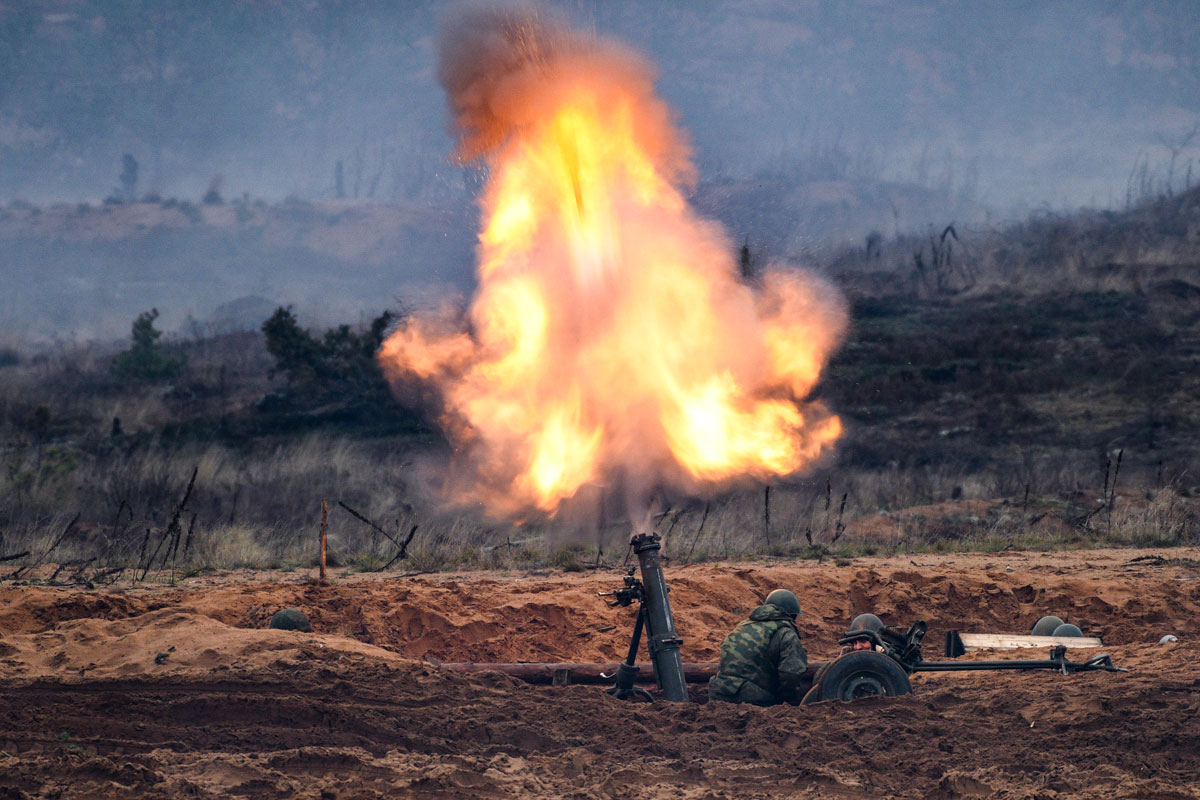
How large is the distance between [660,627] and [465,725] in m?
1.84

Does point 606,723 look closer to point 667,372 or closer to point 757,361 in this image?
point 667,372

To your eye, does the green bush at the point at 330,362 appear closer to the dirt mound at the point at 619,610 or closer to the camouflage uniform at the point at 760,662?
the dirt mound at the point at 619,610

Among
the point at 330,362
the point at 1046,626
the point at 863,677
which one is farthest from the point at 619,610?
the point at 330,362

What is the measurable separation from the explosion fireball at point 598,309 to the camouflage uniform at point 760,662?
2581 mm

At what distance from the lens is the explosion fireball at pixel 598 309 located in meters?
12.5

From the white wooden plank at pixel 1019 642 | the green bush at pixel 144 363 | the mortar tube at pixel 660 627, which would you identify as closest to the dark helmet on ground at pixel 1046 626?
the white wooden plank at pixel 1019 642

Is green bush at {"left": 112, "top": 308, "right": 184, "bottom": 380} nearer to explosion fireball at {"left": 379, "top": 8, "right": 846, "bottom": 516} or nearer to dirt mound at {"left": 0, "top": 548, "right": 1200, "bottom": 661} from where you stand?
dirt mound at {"left": 0, "top": 548, "right": 1200, "bottom": 661}

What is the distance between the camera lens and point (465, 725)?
9.05 meters

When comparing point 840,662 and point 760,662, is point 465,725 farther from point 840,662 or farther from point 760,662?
point 840,662

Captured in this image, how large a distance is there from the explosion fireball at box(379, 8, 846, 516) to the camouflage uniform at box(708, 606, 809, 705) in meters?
2.58

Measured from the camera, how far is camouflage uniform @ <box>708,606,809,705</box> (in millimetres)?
9930

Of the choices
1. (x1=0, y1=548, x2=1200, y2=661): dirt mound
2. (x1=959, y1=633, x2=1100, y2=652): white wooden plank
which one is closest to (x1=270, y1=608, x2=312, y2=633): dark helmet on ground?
(x1=0, y1=548, x2=1200, y2=661): dirt mound

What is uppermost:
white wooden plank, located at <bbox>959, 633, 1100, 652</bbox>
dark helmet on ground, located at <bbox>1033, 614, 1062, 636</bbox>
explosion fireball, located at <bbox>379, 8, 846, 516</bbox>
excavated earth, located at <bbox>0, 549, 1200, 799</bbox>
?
explosion fireball, located at <bbox>379, 8, 846, 516</bbox>

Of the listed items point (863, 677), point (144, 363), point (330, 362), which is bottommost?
point (863, 677)
